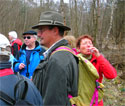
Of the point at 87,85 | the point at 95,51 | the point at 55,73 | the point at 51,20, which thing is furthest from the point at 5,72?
the point at 95,51

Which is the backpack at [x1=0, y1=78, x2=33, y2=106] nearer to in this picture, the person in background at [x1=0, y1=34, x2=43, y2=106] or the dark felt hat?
the person in background at [x1=0, y1=34, x2=43, y2=106]

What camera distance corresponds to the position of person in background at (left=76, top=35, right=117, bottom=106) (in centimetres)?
233

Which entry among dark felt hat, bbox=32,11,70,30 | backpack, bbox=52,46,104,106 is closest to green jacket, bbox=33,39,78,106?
backpack, bbox=52,46,104,106

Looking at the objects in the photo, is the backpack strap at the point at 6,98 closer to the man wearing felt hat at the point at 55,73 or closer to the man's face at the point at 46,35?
the man wearing felt hat at the point at 55,73

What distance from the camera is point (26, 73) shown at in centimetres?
349

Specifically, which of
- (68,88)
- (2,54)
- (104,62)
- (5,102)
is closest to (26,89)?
(5,102)

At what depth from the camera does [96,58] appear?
2.43 meters

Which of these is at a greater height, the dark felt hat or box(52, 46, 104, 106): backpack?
the dark felt hat

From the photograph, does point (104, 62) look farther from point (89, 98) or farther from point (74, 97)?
point (74, 97)

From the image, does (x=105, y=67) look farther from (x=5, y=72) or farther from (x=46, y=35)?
(x=5, y=72)

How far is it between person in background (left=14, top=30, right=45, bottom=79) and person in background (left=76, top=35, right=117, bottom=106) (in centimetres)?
125

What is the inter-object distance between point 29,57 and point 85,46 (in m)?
1.61

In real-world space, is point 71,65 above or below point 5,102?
above

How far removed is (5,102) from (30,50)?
8.39 ft
